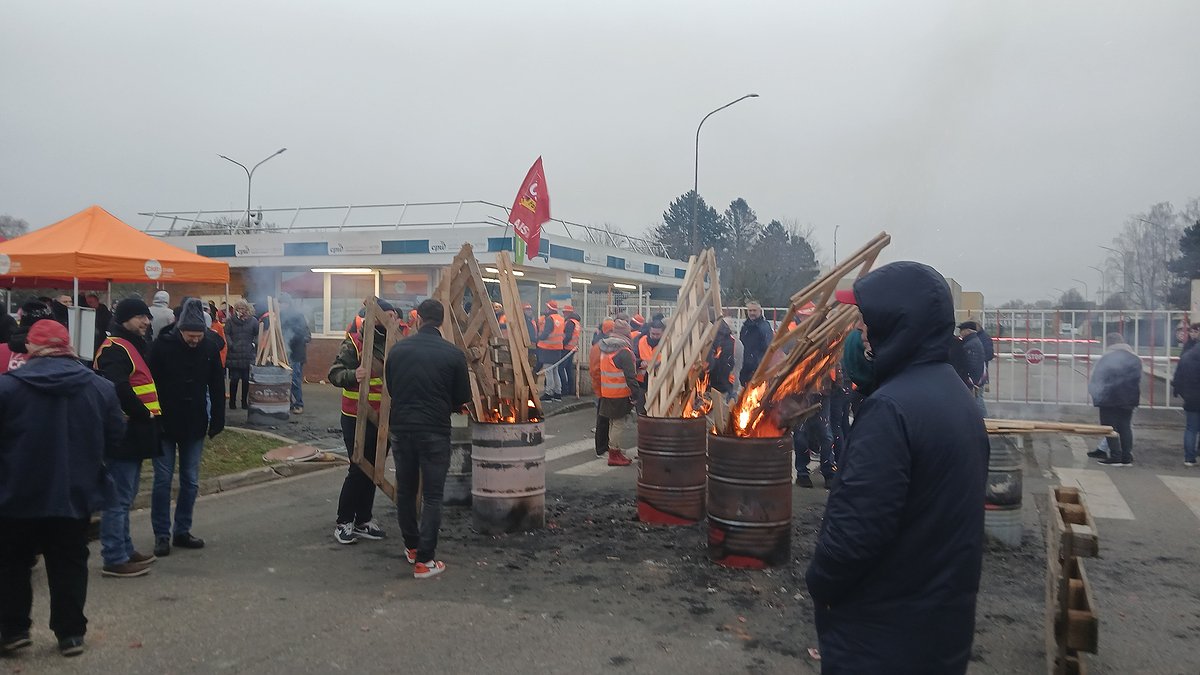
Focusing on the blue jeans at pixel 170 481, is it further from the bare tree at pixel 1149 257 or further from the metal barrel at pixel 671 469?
the bare tree at pixel 1149 257

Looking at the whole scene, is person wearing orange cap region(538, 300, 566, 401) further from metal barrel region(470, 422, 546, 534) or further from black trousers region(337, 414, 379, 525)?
black trousers region(337, 414, 379, 525)

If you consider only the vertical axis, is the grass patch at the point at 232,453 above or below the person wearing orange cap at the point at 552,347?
below

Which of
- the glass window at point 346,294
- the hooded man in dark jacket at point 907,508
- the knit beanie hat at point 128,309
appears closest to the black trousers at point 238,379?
the glass window at point 346,294

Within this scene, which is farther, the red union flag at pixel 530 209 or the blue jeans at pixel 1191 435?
the red union flag at pixel 530 209

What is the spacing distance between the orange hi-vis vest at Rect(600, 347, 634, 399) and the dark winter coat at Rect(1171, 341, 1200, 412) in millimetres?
7411

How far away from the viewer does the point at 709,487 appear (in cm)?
688

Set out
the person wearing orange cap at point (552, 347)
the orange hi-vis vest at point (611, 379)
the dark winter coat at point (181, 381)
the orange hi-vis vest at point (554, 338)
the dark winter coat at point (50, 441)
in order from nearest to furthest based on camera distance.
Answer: the dark winter coat at point (50, 441) → the dark winter coat at point (181, 381) → the orange hi-vis vest at point (611, 379) → the person wearing orange cap at point (552, 347) → the orange hi-vis vest at point (554, 338)

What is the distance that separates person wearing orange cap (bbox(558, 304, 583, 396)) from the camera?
61.2 ft

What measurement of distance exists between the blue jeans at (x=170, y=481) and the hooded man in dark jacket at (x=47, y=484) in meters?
1.81

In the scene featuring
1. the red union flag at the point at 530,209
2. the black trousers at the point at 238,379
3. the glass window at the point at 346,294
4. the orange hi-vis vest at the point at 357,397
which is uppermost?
the red union flag at the point at 530,209

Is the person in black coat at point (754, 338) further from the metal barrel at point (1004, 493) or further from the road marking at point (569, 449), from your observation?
the metal barrel at point (1004, 493)

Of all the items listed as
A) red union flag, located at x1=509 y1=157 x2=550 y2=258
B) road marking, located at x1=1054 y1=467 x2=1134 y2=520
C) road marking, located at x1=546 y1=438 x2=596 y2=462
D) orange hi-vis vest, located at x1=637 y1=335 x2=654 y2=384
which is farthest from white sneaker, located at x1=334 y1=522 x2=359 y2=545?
red union flag, located at x1=509 y1=157 x2=550 y2=258

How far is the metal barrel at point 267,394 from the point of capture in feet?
43.7

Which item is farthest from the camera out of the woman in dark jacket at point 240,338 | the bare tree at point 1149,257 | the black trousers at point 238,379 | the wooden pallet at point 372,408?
the bare tree at point 1149,257
